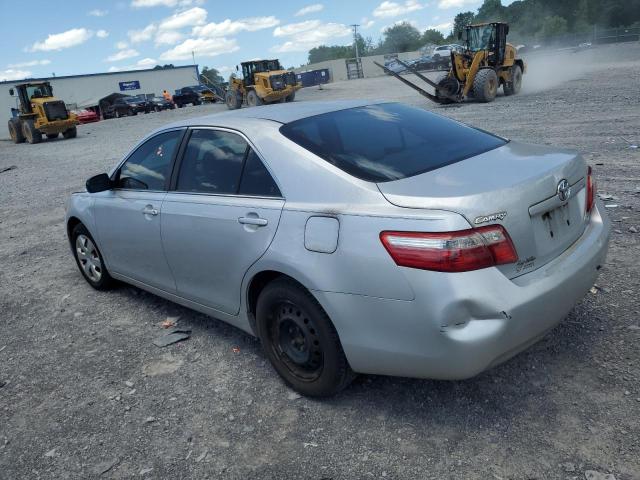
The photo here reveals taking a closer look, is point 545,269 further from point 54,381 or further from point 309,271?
point 54,381

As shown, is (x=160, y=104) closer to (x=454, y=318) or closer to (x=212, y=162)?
(x=212, y=162)

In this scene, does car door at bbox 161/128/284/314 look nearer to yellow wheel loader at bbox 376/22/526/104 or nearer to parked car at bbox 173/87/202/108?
yellow wheel loader at bbox 376/22/526/104

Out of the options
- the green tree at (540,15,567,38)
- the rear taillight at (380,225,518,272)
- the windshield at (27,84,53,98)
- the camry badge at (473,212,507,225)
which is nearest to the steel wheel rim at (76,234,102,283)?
the rear taillight at (380,225,518,272)

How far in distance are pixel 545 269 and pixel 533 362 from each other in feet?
2.61

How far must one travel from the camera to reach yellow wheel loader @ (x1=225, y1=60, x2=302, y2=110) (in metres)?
30.4

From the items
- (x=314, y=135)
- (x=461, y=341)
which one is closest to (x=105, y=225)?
(x=314, y=135)

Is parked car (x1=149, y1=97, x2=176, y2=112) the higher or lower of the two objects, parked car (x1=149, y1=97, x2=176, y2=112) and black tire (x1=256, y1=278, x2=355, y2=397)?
the higher

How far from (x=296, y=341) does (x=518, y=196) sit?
4.64 ft

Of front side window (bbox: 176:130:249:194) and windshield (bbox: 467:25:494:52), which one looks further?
windshield (bbox: 467:25:494:52)

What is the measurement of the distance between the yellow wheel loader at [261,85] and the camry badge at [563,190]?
93.5 ft

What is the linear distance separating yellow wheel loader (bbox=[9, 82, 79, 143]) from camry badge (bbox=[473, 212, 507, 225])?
93.5 feet

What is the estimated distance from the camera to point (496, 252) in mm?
2463

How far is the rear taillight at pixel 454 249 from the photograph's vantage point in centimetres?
240

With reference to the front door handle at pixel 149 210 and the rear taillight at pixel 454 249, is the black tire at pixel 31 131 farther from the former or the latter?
the rear taillight at pixel 454 249
